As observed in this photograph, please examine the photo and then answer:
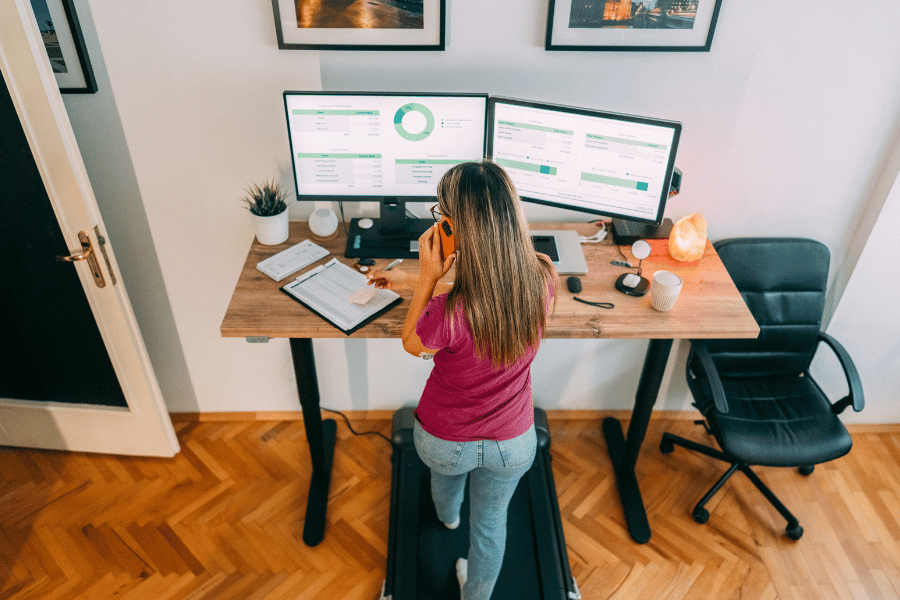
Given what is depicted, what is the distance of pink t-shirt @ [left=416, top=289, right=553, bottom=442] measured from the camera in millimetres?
1430

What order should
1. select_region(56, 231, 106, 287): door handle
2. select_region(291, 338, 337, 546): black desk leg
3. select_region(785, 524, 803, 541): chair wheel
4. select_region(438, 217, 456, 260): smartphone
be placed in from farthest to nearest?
select_region(785, 524, 803, 541): chair wheel < select_region(291, 338, 337, 546): black desk leg < select_region(56, 231, 106, 287): door handle < select_region(438, 217, 456, 260): smartphone

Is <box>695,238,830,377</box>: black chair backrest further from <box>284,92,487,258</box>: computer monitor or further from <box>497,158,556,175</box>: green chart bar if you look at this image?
<box>284,92,487,258</box>: computer monitor

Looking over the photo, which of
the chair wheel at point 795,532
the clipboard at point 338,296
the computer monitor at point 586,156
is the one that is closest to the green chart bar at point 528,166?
the computer monitor at point 586,156

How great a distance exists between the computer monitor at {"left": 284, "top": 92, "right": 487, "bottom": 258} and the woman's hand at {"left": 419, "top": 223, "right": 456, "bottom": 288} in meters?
0.58

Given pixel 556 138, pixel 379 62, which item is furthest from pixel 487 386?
pixel 379 62

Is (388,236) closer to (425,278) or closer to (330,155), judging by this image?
(330,155)

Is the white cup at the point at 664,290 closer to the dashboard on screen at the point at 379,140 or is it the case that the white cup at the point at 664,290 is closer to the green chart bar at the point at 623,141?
the green chart bar at the point at 623,141

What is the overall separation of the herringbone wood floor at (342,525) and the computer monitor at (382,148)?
113cm

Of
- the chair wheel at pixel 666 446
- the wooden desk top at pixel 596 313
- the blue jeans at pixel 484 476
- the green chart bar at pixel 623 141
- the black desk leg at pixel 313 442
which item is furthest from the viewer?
the chair wheel at pixel 666 446

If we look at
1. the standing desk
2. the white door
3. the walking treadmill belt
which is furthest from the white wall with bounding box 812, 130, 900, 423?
the white door

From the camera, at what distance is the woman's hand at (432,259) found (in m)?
1.51

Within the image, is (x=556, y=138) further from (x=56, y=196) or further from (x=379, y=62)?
(x=56, y=196)

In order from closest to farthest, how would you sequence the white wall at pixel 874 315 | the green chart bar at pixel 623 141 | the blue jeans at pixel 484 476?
the blue jeans at pixel 484 476 < the green chart bar at pixel 623 141 < the white wall at pixel 874 315

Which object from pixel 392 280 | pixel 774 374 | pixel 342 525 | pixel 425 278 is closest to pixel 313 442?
pixel 342 525
